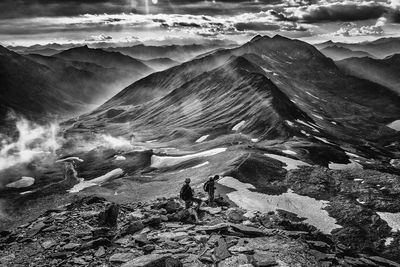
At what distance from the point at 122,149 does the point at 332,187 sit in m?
127

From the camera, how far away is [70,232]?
33562mm

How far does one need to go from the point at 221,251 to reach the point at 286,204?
4141 cm

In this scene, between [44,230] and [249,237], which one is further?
[44,230]

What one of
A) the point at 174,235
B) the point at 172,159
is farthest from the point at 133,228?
the point at 172,159

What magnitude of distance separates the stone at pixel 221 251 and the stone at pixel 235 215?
6926mm

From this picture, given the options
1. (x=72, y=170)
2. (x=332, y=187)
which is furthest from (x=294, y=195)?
(x=72, y=170)

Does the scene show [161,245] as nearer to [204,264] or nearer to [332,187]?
[204,264]

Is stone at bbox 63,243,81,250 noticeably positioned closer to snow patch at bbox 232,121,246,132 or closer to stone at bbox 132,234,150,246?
stone at bbox 132,234,150,246

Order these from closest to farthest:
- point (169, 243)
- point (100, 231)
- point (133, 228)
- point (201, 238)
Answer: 1. point (169, 243)
2. point (201, 238)
3. point (133, 228)
4. point (100, 231)

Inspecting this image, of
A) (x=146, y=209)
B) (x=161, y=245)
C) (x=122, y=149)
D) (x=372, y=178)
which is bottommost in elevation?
(x=122, y=149)

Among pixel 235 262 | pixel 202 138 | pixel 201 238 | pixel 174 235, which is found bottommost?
pixel 202 138

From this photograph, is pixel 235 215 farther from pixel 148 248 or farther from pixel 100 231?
pixel 100 231

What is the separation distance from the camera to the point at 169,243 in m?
28.3

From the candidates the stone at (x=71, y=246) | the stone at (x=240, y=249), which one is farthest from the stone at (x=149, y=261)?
the stone at (x=71, y=246)
